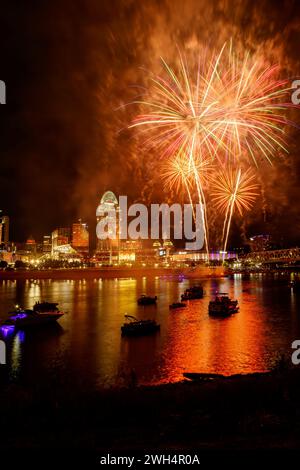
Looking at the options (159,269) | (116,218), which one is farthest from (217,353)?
(116,218)

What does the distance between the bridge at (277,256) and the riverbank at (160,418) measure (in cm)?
6290

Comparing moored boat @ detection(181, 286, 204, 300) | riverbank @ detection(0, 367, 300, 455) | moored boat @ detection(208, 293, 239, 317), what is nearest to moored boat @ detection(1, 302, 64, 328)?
moored boat @ detection(208, 293, 239, 317)

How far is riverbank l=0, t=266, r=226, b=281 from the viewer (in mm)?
56688

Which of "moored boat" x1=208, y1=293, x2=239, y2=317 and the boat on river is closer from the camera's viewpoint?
"moored boat" x1=208, y1=293, x2=239, y2=317

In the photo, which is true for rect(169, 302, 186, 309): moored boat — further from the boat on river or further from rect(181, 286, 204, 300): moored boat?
rect(181, 286, 204, 300): moored boat

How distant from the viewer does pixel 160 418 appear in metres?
3.99

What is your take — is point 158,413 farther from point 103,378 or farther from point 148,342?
point 148,342

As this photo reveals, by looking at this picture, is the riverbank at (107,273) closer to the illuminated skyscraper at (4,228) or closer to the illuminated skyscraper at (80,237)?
the illuminated skyscraper at (4,228)

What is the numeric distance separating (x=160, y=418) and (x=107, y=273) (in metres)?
58.4

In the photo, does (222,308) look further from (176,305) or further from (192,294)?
(192,294)

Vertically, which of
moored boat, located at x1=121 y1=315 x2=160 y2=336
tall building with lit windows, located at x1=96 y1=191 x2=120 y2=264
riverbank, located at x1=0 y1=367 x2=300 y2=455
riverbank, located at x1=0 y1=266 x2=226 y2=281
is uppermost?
tall building with lit windows, located at x1=96 y1=191 x2=120 y2=264

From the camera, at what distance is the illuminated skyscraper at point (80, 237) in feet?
400

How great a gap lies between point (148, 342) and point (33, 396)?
9168 millimetres

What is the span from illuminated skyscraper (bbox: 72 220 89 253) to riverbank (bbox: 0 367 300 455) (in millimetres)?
118113
